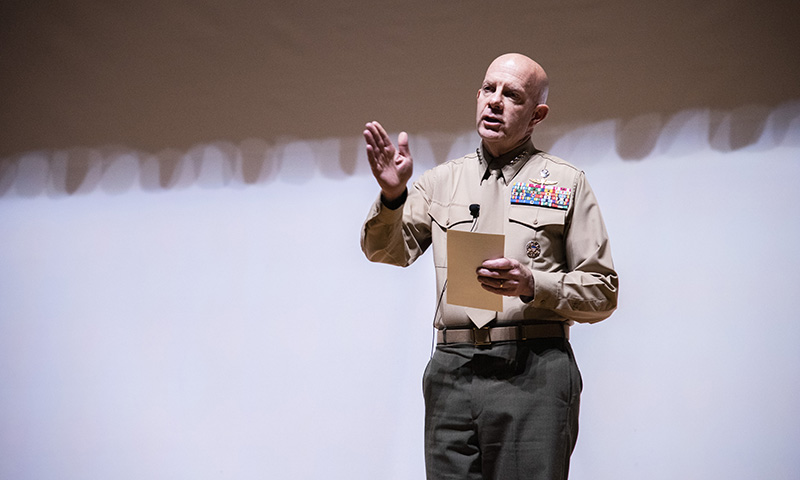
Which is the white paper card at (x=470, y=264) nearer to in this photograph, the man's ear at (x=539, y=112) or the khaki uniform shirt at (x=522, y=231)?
the khaki uniform shirt at (x=522, y=231)

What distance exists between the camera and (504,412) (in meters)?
1.83

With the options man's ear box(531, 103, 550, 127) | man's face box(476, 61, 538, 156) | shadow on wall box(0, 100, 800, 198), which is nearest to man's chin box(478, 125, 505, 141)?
man's face box(476, 61, 538, 156)

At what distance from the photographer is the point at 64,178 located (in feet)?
11.6

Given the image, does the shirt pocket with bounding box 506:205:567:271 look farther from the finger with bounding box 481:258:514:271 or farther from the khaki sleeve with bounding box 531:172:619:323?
the finger with bounding box 481:258:514:271

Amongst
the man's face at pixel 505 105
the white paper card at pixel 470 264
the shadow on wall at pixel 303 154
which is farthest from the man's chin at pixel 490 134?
the shadow on wall at pixel 303 154

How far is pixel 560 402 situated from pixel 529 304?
9.3 inches

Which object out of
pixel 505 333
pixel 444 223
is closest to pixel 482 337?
pixel 505 333

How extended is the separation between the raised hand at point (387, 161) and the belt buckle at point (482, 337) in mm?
364

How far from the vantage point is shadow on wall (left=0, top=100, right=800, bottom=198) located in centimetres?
279

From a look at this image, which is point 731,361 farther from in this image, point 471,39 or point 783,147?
point 471,39

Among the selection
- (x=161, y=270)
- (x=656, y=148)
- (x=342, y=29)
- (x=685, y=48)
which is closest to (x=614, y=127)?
(x=656, y=148)

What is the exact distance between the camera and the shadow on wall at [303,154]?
110 inches

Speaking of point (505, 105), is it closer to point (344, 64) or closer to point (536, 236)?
point (536, 236)

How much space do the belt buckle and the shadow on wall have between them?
1.24 meters
